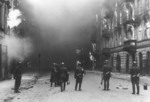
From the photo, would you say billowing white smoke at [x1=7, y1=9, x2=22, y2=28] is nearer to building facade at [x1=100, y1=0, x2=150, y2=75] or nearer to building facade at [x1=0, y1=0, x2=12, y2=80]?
building facade at [x1=0, y1=0, x2=12, y2=80]

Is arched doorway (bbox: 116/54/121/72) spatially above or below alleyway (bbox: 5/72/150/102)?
above

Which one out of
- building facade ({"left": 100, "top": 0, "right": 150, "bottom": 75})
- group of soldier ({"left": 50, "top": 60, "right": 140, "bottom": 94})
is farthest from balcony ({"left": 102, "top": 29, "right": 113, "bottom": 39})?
group of soldier ({"left": 50, "top": 60, "right": 140, "bottom": 94})

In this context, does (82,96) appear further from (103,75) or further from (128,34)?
(128,34)

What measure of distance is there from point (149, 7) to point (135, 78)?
66.3ft

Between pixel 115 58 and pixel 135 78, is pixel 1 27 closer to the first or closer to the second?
pixel 135 78

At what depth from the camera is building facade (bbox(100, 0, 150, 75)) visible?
115 feet

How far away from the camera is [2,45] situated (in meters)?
27.0

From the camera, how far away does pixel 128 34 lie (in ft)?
135

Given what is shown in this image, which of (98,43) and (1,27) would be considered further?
(98,43)

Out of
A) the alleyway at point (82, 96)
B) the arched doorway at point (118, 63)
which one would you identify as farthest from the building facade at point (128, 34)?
the alleyway at point (82, 96)

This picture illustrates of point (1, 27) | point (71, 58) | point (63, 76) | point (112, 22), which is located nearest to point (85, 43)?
point (71, 58)

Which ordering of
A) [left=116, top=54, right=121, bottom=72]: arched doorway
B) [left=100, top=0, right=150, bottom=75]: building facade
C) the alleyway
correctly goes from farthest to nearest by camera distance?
[left=116, top=54, right=121, bottom=72]: arched doorway < [left=100, top=0, right=150, bottom=75]: building facade < the alleyway

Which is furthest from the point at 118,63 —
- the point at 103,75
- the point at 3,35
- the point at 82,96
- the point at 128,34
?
the point at 82,96

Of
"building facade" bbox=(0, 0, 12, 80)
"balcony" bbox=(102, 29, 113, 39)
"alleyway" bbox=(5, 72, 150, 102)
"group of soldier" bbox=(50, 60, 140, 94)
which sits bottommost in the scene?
"alleyway" bbox=(5, 72, 150, 102)
